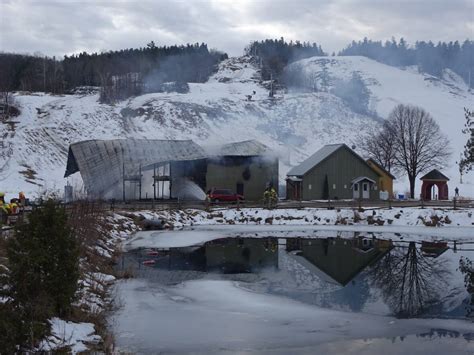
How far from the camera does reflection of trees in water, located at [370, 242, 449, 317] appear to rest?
1638 cm

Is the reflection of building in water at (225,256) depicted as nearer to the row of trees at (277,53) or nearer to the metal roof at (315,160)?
the metal roof at (315,160)

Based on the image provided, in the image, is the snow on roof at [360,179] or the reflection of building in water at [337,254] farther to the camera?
the snow on roof at [360,179]

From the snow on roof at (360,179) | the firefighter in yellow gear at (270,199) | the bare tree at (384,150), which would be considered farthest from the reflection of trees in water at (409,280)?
the bare tree at (384,150)

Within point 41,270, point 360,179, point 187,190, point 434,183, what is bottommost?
point 41,270

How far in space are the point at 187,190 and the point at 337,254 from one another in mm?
25366

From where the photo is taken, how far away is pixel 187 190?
50031 millimetres

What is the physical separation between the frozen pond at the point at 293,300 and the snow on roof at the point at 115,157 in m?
21.1

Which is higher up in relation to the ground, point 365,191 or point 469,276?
point 365,191

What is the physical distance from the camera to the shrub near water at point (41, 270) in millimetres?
9922

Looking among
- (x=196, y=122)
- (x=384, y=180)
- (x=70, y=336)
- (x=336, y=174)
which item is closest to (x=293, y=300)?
(x=70, y=336)

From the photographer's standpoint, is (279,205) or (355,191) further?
(355,191)

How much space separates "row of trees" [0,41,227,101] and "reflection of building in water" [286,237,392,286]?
79527mm

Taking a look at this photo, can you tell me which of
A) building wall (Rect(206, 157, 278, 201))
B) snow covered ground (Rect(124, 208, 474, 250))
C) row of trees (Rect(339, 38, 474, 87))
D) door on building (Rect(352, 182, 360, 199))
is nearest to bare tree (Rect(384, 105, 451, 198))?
door on building (Rect(352, 182, 360, 199))

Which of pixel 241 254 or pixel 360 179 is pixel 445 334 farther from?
pixel 360 179
